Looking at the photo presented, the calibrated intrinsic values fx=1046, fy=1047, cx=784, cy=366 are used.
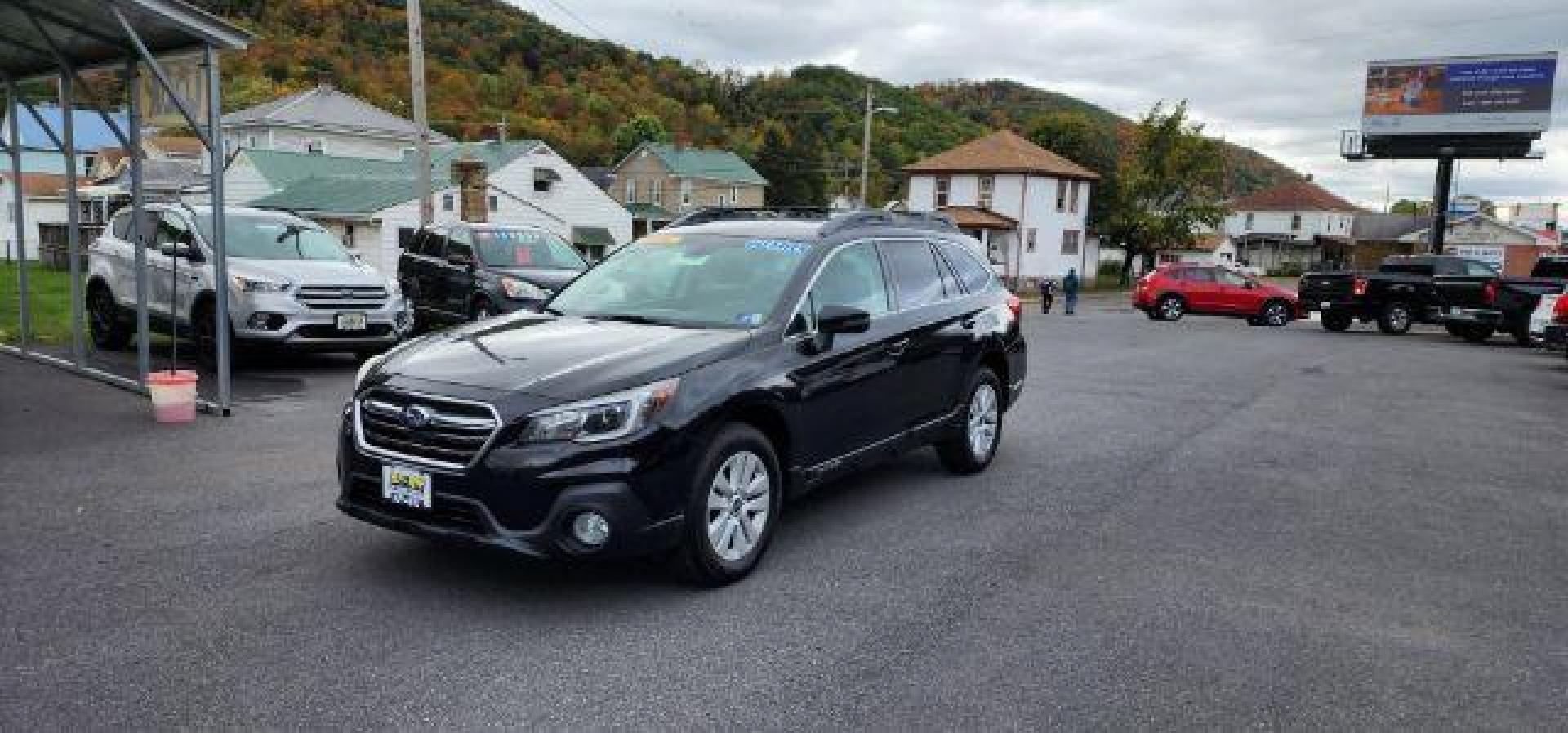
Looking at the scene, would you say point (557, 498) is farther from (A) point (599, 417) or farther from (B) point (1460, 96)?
(B) point (1460, 96)

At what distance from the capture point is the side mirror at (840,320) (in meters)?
5.23

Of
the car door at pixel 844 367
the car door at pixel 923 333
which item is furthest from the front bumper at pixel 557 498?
the car door at pixel 923 333

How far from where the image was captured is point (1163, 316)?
1104 inches

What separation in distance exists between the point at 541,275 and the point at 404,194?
93.3 feet

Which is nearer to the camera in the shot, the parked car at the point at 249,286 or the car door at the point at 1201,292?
the parked car at the point at 249,286

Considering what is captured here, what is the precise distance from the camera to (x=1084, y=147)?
64.4 meters

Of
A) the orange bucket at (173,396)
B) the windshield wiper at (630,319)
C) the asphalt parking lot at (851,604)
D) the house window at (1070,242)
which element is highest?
the house window at (1070,242)

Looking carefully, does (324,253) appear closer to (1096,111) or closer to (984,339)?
(984,339)

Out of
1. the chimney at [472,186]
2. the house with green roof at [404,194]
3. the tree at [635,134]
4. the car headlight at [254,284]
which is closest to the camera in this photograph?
the car headlight at [254,284]

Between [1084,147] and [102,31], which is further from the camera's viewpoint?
[1084,147]

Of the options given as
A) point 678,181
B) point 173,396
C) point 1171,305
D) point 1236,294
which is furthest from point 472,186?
point 678,181

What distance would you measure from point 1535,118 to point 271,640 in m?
55.5

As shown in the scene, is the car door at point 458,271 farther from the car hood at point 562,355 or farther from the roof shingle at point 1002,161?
the roof shingle at point 1002,161

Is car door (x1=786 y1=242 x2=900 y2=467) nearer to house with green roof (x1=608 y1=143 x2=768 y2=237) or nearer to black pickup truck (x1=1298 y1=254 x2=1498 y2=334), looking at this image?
black pickup truck (x1=1298 y1=254 x2=1498 y2=334)
